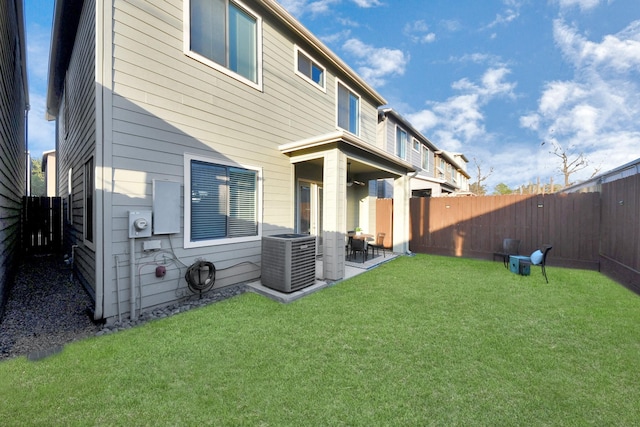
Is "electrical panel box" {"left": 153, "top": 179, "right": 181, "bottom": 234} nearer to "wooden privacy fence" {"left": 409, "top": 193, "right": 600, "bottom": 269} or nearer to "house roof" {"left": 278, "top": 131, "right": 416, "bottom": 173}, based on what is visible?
"house roof" {"left": 278, "top": 131, "right": 416, "bottom": 173}

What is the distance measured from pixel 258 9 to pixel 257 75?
4.49 feet

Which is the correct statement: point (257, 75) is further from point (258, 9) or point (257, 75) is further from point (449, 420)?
point (449, 420)

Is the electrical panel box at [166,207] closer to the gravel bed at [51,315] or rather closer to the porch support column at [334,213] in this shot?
the gravel bed at [51,315]

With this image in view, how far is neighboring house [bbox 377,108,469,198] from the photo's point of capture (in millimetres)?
11172

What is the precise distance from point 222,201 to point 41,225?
8.52 metres

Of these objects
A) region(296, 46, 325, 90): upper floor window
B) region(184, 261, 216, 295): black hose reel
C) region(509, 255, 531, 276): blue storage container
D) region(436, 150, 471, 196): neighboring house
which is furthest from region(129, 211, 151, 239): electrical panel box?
region(436, 150, 471, 196): neighboring house

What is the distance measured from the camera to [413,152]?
46.2 ft

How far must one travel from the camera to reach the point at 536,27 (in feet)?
34.4

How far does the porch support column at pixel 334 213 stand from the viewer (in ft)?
16.7

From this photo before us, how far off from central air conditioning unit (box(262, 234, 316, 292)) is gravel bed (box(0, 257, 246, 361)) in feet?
2.31

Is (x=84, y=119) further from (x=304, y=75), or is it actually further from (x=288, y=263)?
(x=304, y=75)

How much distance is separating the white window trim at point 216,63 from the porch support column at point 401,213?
5.31 meters

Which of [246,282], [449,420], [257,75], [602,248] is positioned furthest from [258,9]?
[602,248]

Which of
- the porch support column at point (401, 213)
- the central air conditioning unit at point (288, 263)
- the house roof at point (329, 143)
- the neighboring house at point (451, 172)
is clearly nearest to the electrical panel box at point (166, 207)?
the central air conditioning unit at point (288, 263)
